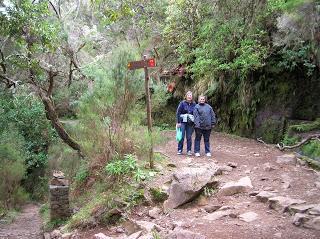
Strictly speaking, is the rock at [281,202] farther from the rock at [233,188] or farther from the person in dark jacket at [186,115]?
the person in dark jacket at [186,115]

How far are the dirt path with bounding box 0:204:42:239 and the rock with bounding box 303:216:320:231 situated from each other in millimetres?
6750

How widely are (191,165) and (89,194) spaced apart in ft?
8.19

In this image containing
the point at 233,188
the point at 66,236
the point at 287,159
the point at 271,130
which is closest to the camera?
the point at 233,188

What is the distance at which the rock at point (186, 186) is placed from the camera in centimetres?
710

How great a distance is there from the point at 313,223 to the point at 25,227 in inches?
419

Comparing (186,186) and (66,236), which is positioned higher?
(186,186)

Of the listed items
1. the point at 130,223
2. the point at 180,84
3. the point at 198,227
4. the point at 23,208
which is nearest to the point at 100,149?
the point at 130,223

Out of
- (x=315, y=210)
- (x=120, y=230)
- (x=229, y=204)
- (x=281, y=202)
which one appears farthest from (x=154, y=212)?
(x=315, y=210)

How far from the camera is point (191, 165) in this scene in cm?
915

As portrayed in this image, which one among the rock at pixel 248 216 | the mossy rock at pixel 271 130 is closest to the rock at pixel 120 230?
the rock at pixel 248 216

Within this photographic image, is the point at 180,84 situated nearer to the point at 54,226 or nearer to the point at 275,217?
the point at 54,226

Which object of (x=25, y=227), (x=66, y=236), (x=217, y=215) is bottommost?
→ (x=25, y=227)

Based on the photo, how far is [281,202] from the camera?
20.7ft

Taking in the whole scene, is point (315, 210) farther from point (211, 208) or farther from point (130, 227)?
point (130, 227)
